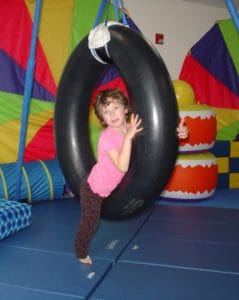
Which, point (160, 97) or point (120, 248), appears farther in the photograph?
point (120, 248)

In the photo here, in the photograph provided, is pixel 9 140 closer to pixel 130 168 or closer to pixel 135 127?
pixel 130 168

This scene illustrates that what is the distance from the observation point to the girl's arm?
4.09ft

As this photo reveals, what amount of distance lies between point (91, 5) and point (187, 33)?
3.57 ft

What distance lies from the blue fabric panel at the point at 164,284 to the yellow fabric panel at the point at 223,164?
197 centimetres

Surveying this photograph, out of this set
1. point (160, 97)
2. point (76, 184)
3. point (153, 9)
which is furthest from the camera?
point (153, 9)

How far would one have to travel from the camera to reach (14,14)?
292cm

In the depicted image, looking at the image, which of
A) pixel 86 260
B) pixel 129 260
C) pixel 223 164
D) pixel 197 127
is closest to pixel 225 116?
pixel 223 164

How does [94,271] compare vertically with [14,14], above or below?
below

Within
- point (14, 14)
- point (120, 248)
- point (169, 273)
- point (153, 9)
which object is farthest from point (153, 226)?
point (153, 9)

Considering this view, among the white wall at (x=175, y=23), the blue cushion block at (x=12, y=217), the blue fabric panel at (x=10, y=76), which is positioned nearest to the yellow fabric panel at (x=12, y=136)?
the blue fabric panel at (x=10, y=76)

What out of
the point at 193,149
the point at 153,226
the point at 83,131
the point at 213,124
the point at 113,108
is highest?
the point at 113,108

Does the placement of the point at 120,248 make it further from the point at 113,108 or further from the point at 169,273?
the point at 113,108

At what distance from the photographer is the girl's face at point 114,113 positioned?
4.60 feet

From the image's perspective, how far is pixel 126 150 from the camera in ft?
4.26
